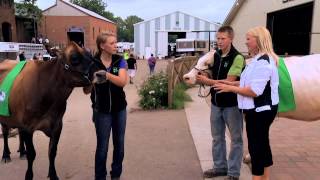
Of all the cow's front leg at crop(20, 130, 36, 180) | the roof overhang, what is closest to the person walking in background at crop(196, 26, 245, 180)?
the cow's front leg at crop(20, 130, 36, 180)

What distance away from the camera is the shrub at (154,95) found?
11.2 meters

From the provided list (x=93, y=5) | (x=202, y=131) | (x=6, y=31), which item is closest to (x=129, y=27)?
(x=93, y=5)

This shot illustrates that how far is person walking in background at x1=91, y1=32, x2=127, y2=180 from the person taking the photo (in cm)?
421

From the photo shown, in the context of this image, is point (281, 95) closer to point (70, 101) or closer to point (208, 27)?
point (70, 101)

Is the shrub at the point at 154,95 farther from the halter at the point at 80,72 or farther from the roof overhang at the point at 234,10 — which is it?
the roof overhang at the point at 234,10

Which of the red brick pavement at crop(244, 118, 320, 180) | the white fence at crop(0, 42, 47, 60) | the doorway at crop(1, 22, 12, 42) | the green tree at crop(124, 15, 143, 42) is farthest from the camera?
the green tree at crop(124, 15, 143, 42)

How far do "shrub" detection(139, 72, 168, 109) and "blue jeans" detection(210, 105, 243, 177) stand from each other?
631 centimetres

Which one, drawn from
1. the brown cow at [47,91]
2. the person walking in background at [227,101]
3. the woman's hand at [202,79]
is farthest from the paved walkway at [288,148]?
the brown cow at [47,91]

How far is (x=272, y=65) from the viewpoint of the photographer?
365 centimetres

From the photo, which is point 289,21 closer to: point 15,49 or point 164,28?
point 15,49

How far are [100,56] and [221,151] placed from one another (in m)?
1.94

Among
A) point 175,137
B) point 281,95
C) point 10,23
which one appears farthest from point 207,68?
point 10,23

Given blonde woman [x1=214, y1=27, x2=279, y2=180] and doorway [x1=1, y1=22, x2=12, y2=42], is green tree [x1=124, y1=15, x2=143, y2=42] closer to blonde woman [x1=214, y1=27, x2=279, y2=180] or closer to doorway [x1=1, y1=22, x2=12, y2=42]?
doorway [x1=1, y1=22, x2=12, y2=42]

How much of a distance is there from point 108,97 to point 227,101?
137 centimetres
